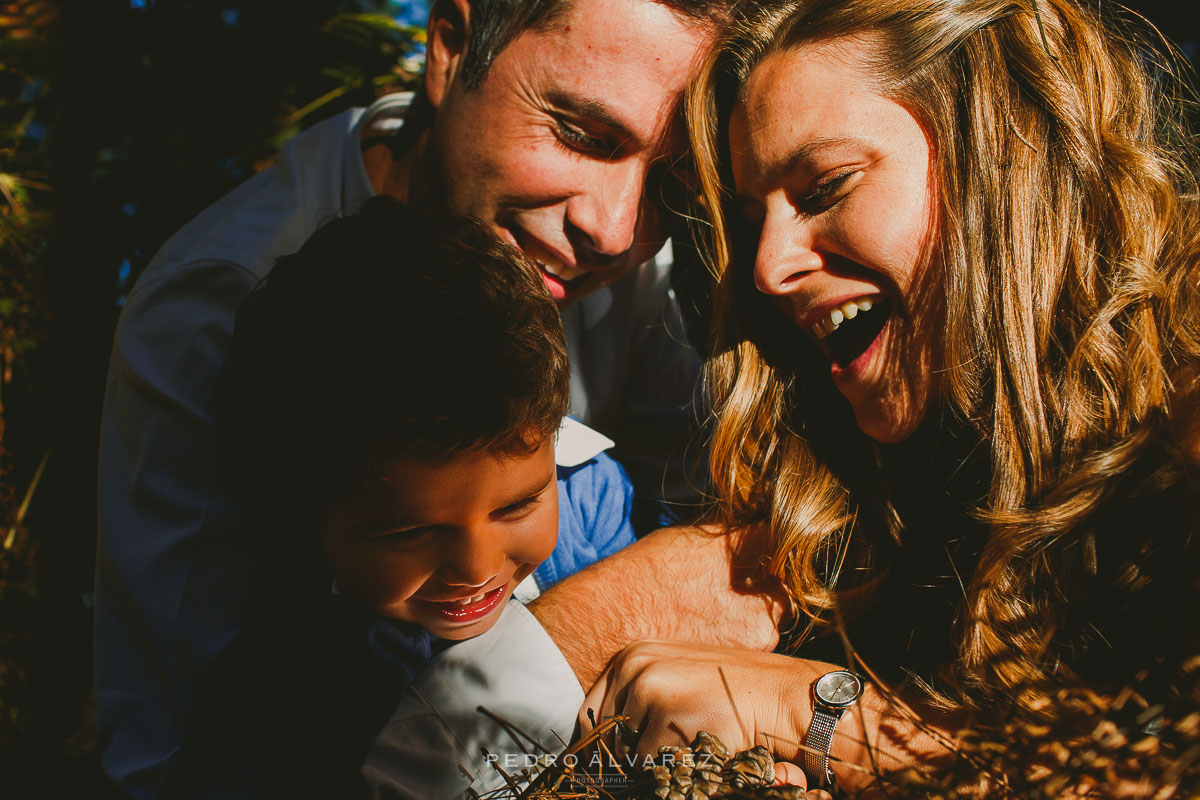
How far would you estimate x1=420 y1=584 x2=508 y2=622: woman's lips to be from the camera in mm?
1807

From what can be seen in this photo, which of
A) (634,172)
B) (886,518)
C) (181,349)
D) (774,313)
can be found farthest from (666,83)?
(181,349)

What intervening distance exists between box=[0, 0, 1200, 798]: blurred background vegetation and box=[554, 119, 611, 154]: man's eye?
5.82 feet

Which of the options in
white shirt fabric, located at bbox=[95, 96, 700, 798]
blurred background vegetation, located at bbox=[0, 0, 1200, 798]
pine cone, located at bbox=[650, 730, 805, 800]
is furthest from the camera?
blurred background vegetation, located at bbox=[0, 0, 1200, 798]

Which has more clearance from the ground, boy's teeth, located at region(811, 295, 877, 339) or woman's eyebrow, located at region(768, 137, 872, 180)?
woman's eyebrow, located at region(768, 137, 872, 180)

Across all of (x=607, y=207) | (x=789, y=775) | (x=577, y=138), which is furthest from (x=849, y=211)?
(x=789, y=775)

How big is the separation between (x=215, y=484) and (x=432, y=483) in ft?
2.91

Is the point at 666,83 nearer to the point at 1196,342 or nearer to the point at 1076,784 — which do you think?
the point at 1196,342

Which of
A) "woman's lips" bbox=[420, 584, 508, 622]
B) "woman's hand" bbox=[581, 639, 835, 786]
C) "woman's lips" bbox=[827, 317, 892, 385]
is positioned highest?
"woman's lips" bbox=[827, 317, 892, 385]

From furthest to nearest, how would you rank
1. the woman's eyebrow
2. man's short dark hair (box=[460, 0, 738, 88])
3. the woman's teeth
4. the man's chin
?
the man's chin
man's short dark hair (box=[460, 0, 738, 88])
the woman's teeth
the woman's eyebrow

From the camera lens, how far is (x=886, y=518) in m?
2.15

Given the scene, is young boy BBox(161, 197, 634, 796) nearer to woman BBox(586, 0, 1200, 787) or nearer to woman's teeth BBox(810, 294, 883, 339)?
woman BBox(586, 0, 1200, 787)

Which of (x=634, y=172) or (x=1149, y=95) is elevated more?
(x=1149, y=95)

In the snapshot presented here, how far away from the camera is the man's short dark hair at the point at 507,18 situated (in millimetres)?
2221

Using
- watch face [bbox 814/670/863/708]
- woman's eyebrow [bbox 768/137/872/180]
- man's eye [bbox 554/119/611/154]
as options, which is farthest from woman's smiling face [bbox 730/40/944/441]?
watch face [bbox 814/670/863/708]
